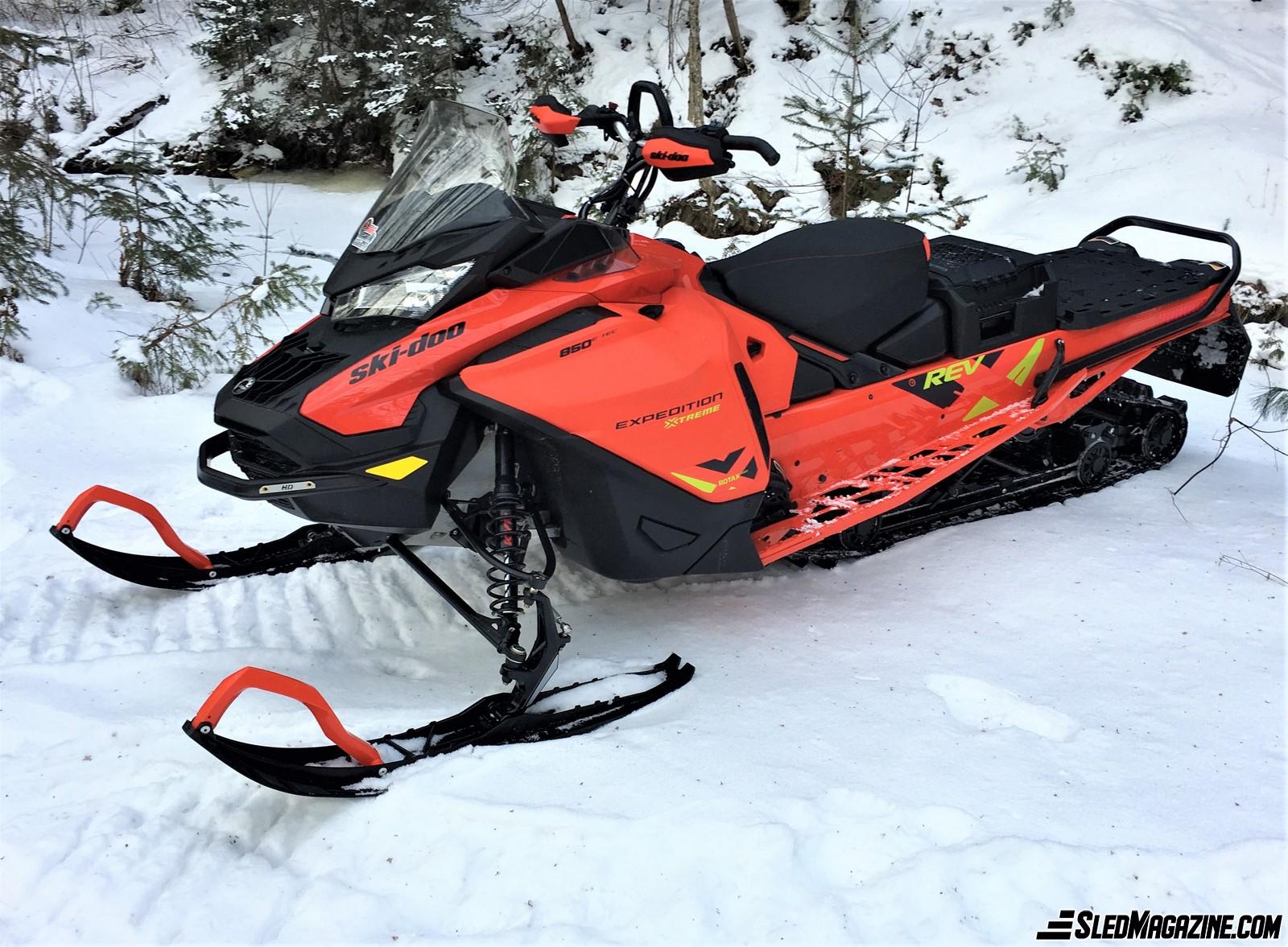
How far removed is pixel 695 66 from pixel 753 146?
530cm

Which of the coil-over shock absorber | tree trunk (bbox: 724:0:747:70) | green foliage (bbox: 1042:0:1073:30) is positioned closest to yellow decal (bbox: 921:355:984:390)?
the coil-over shock absorber

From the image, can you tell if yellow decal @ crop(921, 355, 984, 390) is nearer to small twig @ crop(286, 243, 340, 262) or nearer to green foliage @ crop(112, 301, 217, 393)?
green foliage @ crop(112, 301, 217, 393)

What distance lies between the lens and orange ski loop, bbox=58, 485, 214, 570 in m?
2.71

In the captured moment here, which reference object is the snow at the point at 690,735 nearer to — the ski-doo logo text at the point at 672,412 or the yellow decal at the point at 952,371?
the yellow decal at the point at 952,371

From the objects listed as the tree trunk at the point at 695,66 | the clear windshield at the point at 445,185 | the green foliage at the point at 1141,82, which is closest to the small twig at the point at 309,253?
the tree trunk at the point at 695,66

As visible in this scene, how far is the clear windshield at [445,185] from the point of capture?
233cm

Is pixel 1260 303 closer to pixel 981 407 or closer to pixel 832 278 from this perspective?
pixel 981 407

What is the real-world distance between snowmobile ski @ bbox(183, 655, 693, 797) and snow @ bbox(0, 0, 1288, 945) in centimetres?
6

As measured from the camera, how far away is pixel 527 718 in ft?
7.52

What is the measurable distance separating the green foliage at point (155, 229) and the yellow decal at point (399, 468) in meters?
3.95

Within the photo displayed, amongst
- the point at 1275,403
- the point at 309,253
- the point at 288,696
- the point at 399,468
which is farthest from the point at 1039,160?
the point at 288,696

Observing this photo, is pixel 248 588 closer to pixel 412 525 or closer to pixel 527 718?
pixel 412 525

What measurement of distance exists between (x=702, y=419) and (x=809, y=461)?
0.62 meters

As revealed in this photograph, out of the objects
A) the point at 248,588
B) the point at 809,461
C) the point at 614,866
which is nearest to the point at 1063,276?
the point at 809,461
